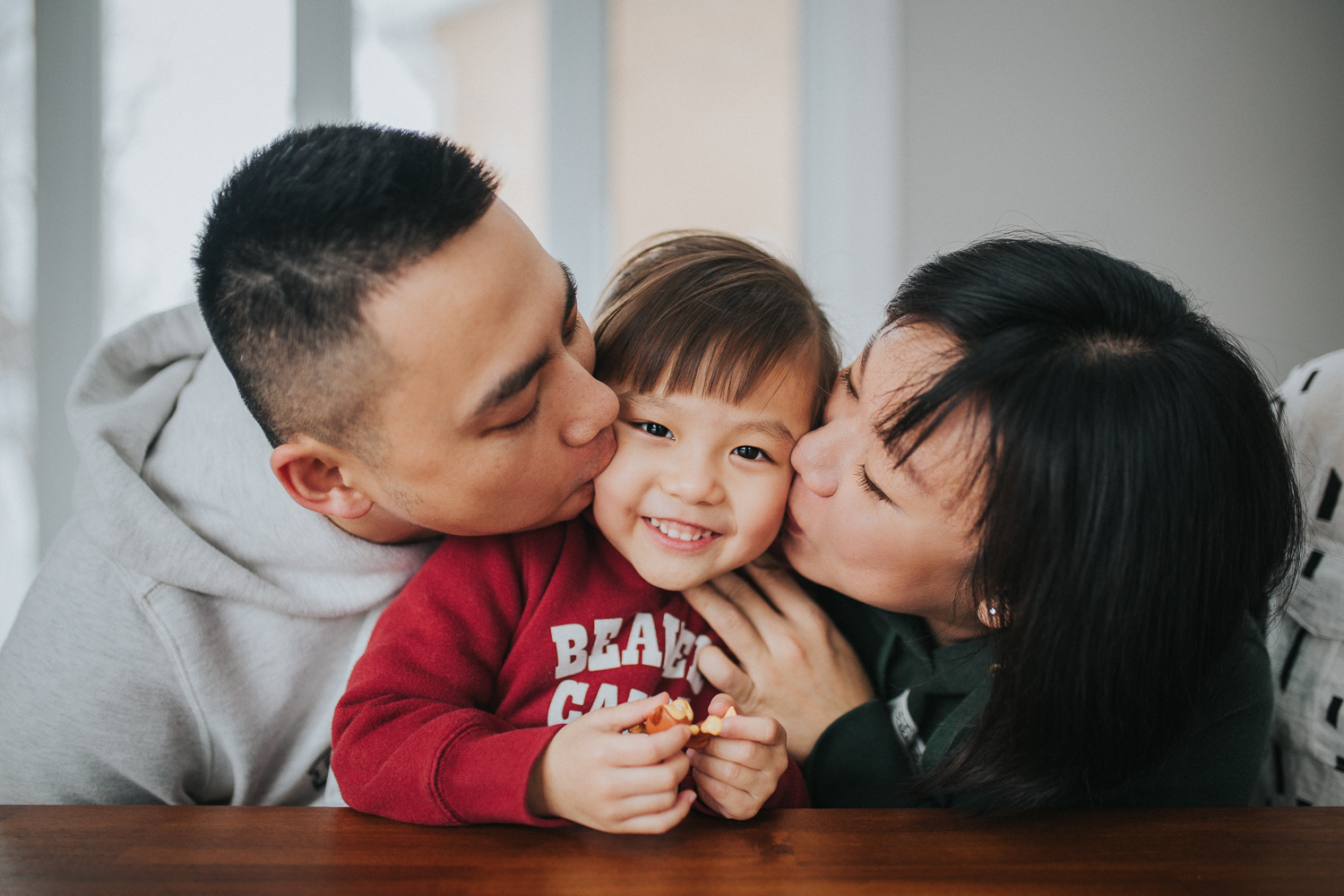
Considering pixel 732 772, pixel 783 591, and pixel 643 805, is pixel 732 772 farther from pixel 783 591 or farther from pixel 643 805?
pixel 783 591

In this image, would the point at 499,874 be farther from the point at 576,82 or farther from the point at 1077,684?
the point at 576,82

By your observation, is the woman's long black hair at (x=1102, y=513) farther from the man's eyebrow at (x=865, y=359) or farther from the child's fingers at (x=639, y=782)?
the child's fingers at (x=639, y=782)

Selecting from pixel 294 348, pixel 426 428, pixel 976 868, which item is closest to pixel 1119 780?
pixel 976 868

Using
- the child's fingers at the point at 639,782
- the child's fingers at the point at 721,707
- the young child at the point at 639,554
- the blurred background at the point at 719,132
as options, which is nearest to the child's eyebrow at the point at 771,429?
the young child at the point at 639,554

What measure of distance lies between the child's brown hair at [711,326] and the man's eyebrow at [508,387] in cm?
18

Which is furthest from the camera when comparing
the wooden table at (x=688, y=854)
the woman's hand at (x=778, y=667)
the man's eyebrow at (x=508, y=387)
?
the woman's hand at (x=778, y=667)

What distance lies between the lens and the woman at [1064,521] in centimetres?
70

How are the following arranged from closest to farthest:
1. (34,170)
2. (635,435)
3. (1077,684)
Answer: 1. (1077,684)
2. (635,435)
3. (34,170)

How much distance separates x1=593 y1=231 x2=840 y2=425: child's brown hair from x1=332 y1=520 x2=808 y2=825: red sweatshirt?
0.24m

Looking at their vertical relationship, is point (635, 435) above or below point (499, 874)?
above

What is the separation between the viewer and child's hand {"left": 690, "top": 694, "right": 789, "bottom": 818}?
661 millimetres

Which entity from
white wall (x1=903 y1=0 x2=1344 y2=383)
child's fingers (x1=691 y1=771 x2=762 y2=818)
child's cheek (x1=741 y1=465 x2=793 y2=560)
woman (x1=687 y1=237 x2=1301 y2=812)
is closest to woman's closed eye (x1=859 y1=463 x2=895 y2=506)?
woman (x1=687 y1=237 x2=1301 y2=812)

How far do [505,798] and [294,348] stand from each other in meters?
0.46

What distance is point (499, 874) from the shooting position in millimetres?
550
